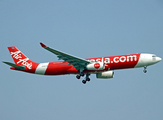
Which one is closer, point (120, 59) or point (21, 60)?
point (120, 59)

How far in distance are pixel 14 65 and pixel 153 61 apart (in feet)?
78.5

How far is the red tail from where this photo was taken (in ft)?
182

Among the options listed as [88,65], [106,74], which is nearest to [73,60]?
[88,65]

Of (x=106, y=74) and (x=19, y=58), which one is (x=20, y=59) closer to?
(x=19, y=58)

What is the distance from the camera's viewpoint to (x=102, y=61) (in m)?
51.2

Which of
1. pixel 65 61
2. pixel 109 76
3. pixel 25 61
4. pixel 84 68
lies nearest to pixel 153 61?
pixel 109 76

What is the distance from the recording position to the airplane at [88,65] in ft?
165

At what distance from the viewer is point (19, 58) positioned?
57.2 m

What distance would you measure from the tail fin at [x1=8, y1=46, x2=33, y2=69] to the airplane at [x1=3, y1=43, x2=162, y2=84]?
555mm

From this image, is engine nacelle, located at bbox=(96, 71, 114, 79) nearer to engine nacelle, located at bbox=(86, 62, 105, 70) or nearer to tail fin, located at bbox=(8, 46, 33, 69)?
engine nacelle, located at bbox=(86, 62, 105, 70)

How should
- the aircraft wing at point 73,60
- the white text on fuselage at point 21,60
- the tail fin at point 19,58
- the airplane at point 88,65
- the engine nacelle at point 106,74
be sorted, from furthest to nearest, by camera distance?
1. the tail fin at point 19,58
2. the white text on fuselage at point 21,60
3. the engine nacelle at point 106,74
4. the airplane at point 88,65
5. the aircraft wing at point 73,60

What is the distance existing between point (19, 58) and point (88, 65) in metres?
14.4

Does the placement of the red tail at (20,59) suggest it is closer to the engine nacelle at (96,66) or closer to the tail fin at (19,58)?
the tail fin at (19,58)

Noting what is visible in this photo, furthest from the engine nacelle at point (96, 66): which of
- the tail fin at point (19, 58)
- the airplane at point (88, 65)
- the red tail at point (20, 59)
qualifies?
the tail fin at point (19, 58)
